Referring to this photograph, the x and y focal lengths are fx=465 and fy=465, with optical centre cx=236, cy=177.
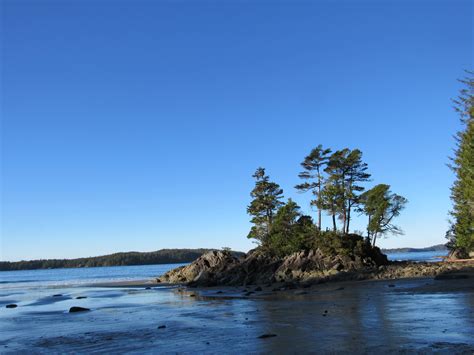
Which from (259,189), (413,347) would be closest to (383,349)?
(413,347)

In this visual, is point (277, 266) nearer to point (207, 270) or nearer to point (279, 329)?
point (207, 270)

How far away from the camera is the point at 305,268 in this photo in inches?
2072

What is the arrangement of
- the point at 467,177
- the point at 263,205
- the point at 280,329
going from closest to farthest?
the point at 280,329 → the point at 467,177 → the point at 263,205

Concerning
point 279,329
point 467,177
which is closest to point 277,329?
point 279,329

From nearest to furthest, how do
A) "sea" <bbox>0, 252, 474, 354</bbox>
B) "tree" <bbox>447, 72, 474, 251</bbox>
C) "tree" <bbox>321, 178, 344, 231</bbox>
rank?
"sea" <bbox>0, 252, 474, 354</bbox>
"tree" <bbox>447, 72, 474, 251</bbox>
"tree" <bbox>321, 178, 344, 231</bbox>

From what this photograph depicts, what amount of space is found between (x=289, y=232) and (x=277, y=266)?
766 cm

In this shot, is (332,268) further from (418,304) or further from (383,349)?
(383,349)

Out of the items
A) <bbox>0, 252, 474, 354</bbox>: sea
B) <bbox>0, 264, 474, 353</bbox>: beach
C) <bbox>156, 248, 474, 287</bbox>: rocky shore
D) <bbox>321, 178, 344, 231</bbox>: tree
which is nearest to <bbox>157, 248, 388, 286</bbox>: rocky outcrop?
<bbox>156, 248, 474, 287</bbox>: rocky shore

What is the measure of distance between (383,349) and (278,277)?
41.8 meters

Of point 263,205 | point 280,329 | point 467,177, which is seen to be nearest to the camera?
point 280,329

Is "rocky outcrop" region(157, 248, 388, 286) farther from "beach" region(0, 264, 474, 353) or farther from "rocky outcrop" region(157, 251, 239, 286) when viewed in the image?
"beach" region(0, 264, 474, 353)

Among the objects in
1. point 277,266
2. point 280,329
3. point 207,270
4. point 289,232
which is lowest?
point 280,329

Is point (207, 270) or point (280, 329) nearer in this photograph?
point (280, 329)

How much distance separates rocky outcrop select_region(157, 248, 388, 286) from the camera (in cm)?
4934
